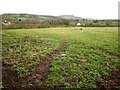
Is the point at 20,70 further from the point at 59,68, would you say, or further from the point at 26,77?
the point at 59,68

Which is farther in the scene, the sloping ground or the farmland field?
the farmland field

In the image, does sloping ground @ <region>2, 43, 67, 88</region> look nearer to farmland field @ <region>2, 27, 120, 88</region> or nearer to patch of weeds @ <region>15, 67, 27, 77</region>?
farmland field @ <region>2, 27, 120, 88</region>

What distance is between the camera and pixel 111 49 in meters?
29.1

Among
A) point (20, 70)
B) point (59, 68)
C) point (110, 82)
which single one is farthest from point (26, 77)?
point (110, 82)

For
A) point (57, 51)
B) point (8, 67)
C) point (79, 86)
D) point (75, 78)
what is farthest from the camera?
point (57, 51)

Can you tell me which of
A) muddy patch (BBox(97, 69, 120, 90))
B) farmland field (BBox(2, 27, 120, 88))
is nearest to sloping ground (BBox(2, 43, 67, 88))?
farmland field (BBox(2, 27, 120, 88))

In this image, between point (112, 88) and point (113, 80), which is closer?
point (112, 88)

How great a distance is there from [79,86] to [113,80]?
11.7 feet

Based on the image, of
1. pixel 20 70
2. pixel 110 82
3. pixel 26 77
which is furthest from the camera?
pixel 20 70

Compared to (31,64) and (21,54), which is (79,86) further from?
(21,54)

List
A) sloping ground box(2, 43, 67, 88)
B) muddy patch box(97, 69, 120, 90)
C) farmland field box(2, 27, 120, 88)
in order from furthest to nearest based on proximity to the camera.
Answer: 1. muddy patch box(97, 69, 120, 90)
2. farmland field box(2, 27, 120, 88)
3. sloping ground box(2, 43, 67, 88)

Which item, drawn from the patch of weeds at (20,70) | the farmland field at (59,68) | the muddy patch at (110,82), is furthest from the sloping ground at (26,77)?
the muddy patch at (110,82)

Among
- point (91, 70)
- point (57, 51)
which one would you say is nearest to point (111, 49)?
point (57, 51)

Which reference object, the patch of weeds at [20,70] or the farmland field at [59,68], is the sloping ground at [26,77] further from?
A: the patch of weeds at [20,70]
